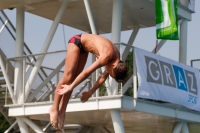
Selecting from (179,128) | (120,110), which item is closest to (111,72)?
(120,110)

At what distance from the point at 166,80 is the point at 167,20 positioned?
2.54m

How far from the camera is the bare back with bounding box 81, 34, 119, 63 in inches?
368

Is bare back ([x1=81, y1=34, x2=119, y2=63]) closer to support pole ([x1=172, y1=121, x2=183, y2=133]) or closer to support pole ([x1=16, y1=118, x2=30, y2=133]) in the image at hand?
support pole ([x1=16, y1=118, x2=30, y2=133])

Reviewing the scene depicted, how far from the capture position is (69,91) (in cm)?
960

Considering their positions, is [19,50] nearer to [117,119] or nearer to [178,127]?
[117,119]

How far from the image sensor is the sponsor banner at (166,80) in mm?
19125

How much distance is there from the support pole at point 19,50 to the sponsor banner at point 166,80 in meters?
4.37

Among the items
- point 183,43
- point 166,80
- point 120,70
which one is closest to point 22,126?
point 166,80

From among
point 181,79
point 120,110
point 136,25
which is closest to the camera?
point 120,110

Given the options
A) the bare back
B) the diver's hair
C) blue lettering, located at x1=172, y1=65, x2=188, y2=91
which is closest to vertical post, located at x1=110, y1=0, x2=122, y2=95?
blue lettering, located at x1=172, y1=65, x2=188, y2=91

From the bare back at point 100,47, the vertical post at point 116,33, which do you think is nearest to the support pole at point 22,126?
the vertical post at point 116,33

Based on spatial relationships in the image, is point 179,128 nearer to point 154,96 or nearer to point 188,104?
point 188,104

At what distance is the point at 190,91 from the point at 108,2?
13.5 feet

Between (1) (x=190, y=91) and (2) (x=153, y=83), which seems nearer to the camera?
(2) (x=153, y=83)
